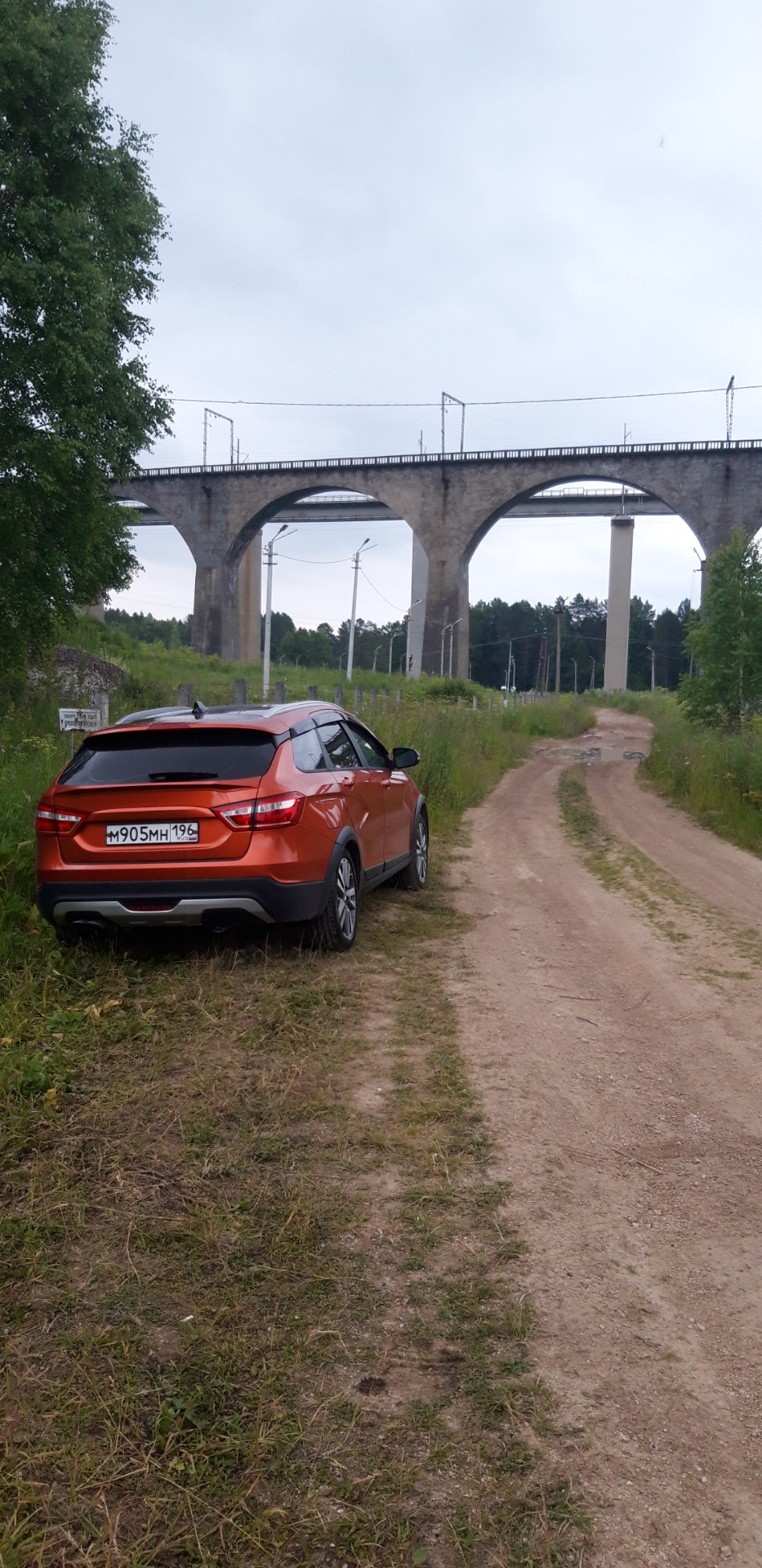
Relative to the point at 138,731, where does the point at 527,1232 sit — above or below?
below

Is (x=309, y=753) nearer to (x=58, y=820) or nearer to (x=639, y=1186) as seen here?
(x=58, y=820)

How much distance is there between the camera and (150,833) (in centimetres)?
550

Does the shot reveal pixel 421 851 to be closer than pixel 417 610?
Yes

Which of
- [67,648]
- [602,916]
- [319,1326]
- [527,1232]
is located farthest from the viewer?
[67,648]

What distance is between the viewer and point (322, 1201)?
3273 millimetres

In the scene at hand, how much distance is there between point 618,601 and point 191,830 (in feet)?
204

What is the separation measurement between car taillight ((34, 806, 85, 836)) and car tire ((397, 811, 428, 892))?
337 centimetres

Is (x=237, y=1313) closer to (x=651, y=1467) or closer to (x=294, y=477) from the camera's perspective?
(x=651, y=1467)

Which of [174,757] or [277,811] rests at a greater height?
[174,757]

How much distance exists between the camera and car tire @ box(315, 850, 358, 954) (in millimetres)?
6012

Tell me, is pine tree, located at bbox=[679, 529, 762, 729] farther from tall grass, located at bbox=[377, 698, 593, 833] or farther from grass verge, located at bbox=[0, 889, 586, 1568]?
grass verge, located at bbox=[0, 889, 586, 1568]

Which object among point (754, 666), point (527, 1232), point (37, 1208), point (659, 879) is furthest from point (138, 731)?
point (754, 666)

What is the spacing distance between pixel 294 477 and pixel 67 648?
112ft

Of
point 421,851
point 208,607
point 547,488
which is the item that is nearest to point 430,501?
point 547,488
